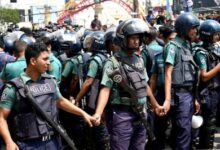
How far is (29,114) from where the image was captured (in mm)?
3852

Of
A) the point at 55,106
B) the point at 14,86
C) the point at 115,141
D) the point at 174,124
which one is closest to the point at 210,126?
the point at 174,124

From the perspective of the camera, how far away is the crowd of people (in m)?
3.90

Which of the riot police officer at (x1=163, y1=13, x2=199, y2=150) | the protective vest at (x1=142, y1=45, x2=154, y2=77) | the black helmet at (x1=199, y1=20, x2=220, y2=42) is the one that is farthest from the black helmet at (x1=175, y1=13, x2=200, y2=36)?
the protective vest at (x1=142, y1=45, x2=154, y2=77)

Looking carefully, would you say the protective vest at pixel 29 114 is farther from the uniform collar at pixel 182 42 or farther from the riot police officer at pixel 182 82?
the uniform collar at pixel 182 42

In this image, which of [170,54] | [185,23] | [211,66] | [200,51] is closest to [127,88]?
[170,54]

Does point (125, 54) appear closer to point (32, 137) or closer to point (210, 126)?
point (32, 137)

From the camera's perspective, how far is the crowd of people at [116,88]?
390 centimetres

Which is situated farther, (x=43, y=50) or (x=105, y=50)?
(x=105, y=50)

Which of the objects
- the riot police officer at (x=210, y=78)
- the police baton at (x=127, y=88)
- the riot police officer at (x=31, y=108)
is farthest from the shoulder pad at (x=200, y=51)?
the riot police officer at (x=31, y=108)

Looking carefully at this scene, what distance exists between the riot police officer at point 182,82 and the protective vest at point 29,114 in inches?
68.3

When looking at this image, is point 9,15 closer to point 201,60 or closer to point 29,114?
point 201,60

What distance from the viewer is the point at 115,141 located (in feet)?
15.0

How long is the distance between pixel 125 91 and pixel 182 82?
0.97 metres

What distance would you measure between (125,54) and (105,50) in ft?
4.03
